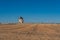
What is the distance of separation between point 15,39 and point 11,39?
0.53 metres

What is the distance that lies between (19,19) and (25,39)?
65005 mm

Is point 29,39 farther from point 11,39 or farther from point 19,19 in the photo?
point 19,19

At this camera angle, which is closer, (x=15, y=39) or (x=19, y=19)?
(x=15, y=39)

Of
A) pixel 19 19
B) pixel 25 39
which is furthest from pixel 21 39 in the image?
pixel 19 19

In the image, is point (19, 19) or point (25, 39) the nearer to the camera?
point (25, 39)

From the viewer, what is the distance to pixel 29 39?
77.2 feet

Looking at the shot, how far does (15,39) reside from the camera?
22.9 meters

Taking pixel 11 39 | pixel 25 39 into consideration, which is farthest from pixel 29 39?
pixel 11 39

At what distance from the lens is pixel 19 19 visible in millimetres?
88438

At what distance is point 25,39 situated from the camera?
23.7m

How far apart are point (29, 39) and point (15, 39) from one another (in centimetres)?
189

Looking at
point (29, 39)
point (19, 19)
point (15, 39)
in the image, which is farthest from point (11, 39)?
point (19, 19)

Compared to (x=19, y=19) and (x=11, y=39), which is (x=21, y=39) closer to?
(x=11, y=39)

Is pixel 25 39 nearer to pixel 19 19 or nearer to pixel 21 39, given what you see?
pixel 21 39
